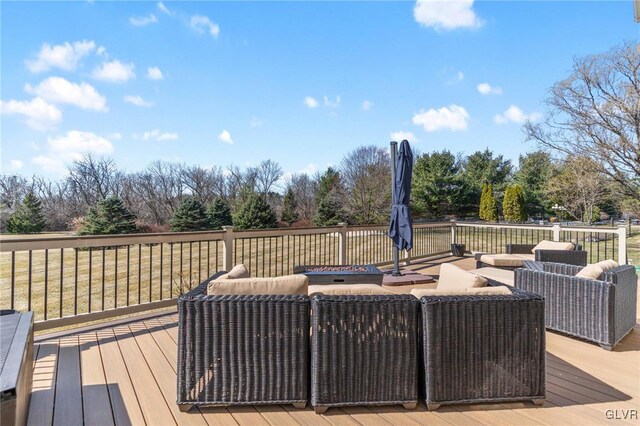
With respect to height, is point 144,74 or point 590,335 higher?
point 144,74

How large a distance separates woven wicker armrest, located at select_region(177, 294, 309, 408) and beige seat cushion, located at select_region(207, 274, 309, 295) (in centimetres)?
15

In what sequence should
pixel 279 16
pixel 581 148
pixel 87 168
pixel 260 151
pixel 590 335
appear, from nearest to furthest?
pixel 590 335
pixel 279 16
pixel 581 148
pixel 87 168
pixel 260 151

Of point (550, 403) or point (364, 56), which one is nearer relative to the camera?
point (550, 403)

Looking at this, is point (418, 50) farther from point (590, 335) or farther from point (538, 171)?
point (538, 171)

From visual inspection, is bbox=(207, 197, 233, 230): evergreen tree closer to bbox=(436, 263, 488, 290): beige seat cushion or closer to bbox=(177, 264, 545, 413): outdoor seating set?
bbox=(436, 263, 488, 290): beige seat cushion

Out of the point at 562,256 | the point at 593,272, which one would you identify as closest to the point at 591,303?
the point at 593,272

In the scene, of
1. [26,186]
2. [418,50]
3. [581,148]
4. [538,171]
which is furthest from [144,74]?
[538,171]

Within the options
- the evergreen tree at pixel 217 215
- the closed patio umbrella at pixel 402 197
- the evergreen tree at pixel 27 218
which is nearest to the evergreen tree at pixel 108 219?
the evergreen tree at pixel 217 215

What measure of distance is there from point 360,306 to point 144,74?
16332mm

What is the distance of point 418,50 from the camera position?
901 cm

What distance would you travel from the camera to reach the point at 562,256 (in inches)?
189

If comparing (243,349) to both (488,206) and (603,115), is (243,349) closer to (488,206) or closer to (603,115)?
(603,115)

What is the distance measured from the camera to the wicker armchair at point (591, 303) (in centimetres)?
290

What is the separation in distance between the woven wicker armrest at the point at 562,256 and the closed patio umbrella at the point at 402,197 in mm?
1776
